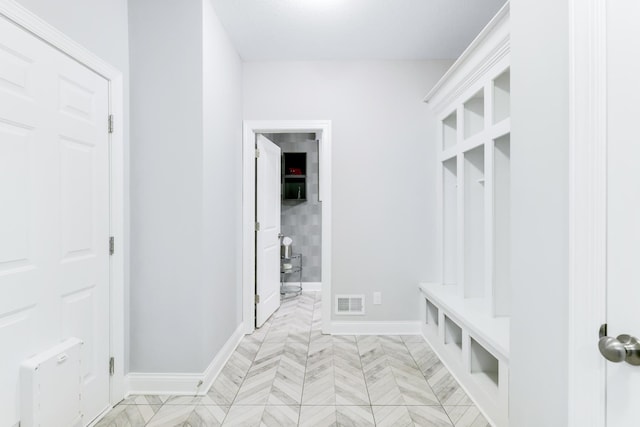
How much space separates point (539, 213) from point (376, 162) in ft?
7.88

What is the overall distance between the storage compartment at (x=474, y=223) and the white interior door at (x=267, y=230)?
199 centimetres

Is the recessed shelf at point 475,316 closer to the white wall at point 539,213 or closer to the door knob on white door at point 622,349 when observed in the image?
the white wall at point 539,213

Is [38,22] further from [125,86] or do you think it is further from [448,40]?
[448,40]

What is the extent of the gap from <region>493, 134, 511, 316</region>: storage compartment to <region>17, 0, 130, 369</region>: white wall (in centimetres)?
242

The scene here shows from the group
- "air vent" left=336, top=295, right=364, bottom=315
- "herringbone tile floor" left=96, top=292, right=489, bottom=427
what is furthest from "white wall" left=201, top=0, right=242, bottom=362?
"air vent" left=336, top=295, right=364, bottom=315

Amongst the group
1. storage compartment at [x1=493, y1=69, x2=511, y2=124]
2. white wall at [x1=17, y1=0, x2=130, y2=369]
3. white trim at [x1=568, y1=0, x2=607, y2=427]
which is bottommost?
white trim at [x1=568, y1=0, x2=607, y2=427]

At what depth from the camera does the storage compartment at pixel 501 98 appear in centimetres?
234

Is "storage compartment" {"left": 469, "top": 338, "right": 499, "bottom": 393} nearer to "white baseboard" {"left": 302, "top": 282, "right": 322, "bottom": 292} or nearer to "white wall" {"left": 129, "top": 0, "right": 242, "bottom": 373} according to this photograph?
"white wall" {"left": 129, "top": 0, "right": 242, "bottom": 373}

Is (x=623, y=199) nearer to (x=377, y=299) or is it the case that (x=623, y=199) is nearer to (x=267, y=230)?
(x=377, y=299)

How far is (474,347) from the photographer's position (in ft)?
7.80

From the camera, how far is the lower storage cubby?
6.32 feet

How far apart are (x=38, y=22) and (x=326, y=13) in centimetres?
186

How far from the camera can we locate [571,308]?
1025mm

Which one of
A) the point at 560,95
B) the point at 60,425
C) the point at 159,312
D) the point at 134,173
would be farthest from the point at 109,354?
the point at 560,95
